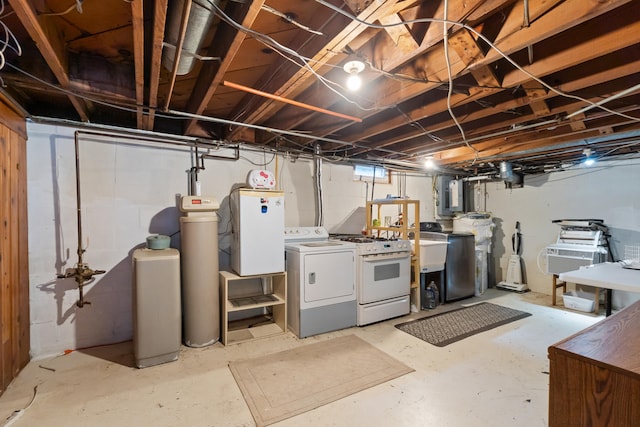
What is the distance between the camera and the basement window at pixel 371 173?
4488 mm

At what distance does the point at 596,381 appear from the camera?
0.97m

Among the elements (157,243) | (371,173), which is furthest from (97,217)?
(371,173)

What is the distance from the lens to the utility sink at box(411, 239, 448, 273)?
399 cm

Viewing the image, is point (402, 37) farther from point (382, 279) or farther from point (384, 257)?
point (382, 279)

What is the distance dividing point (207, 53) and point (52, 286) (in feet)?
8.46

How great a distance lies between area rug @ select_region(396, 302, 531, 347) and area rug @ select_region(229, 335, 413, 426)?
27.4 inches

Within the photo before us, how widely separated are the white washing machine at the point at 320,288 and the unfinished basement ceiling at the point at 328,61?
4.40 ft

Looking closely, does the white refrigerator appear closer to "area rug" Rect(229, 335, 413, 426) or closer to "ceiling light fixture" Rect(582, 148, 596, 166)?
"area rug" Rect(229, 335, 413, 426)

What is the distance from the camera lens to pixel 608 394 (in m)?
0.95

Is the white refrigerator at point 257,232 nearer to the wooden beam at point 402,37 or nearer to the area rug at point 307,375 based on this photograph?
the area rug at point 307,375

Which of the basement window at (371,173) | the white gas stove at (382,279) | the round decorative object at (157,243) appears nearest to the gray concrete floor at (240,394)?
the white gas stove at (382,279)

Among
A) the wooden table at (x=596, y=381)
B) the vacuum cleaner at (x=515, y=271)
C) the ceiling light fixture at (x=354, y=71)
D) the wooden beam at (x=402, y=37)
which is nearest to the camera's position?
the wooden table at (x=596, y=381)

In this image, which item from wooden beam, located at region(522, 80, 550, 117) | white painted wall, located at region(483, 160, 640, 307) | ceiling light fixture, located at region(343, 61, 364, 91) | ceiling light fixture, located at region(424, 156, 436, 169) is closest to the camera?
ceiling light fixture, located at region(343, 61, 364, 91)

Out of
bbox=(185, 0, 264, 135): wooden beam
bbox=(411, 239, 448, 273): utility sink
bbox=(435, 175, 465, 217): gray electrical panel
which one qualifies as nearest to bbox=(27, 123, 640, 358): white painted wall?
bbox=(185, 0, 264, 135): wooden beam
